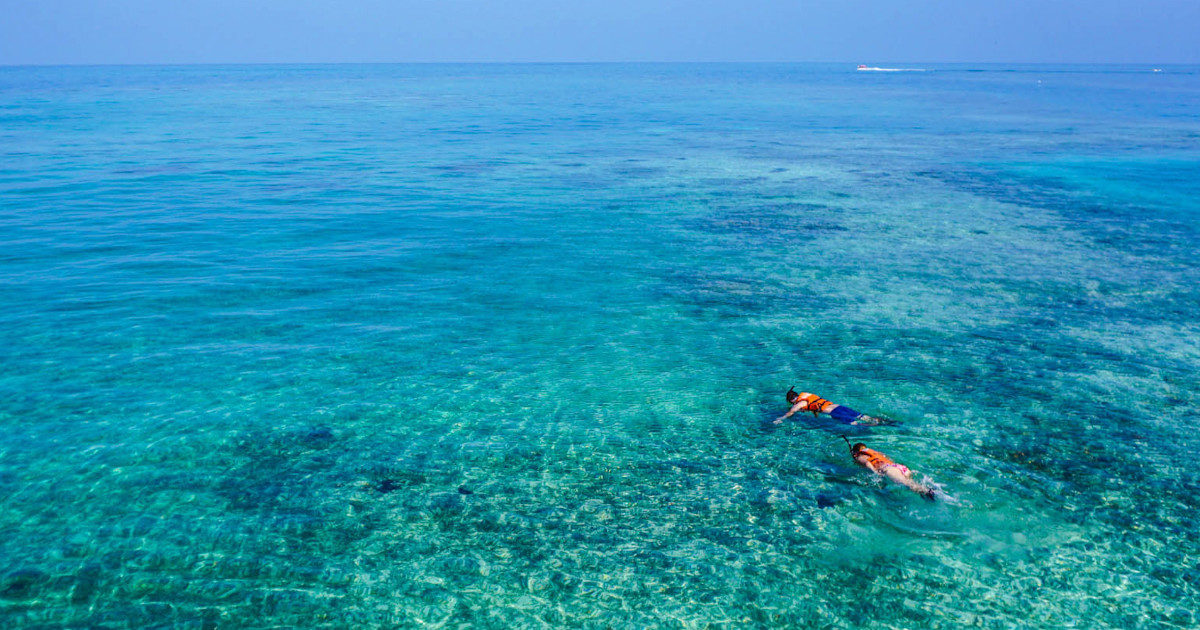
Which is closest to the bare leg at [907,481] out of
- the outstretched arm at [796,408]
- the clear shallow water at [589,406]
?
the clear shallow water at [589,406]

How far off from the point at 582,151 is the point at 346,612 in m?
38.1

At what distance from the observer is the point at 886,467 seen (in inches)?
435

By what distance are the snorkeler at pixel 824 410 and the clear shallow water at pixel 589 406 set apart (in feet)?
1.00

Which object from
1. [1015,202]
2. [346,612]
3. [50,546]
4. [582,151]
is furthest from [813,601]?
[582,151]

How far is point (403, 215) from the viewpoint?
2781cm

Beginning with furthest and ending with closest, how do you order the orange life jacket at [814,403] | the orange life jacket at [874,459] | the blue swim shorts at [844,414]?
1. the orange life jacket at [814,403]
2. the blue swim shorts at [844,414]
3. the orange life jacket at [874,459]

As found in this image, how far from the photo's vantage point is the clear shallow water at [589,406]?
9.02 meters

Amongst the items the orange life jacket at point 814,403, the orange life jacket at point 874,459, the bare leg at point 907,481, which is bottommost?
the bare leg at point 907,481

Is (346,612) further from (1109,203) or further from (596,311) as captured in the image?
(1109,203)

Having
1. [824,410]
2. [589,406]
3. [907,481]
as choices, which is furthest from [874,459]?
[589,406]

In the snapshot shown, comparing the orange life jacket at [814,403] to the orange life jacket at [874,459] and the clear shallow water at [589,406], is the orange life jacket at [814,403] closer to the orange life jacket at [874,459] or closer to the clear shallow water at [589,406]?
the clear shallow water at [589,406]

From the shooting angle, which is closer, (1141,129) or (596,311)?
(596,311)

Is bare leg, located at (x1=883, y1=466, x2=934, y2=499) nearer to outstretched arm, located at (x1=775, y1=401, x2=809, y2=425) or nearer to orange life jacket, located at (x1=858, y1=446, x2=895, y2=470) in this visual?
orange life jacket, located at (x1=858, y1=446, x2=895, y2=470)

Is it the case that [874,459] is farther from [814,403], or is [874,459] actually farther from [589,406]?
[589,406]
